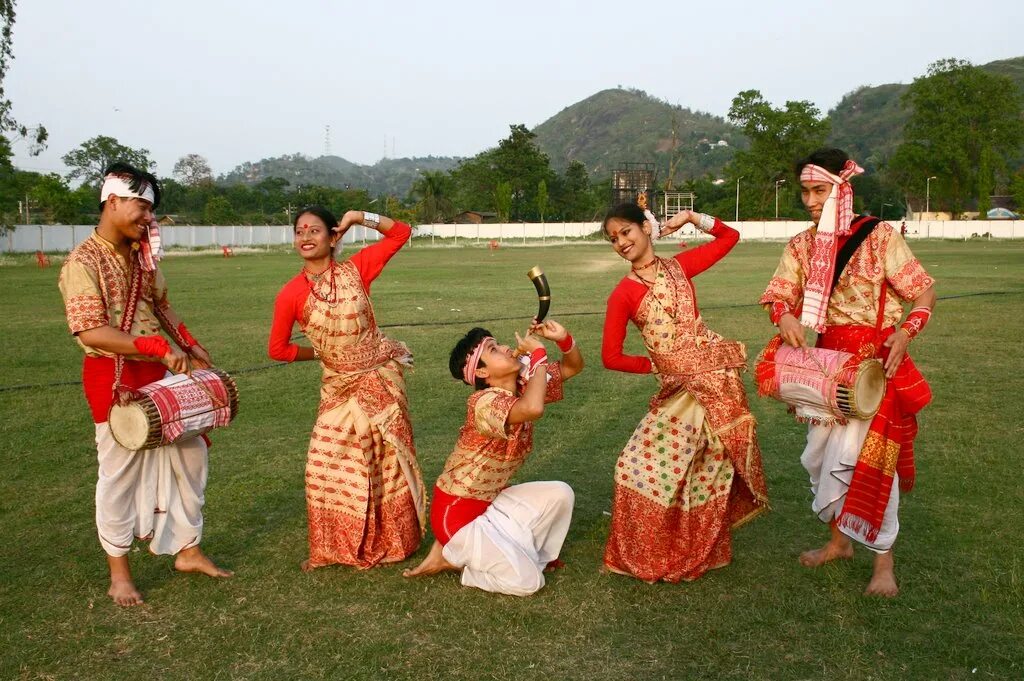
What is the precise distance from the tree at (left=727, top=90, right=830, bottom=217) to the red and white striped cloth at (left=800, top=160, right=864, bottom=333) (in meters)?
81.1

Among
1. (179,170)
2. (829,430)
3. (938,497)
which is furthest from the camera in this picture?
(179,170)

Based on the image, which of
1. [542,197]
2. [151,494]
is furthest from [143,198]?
[542,197]

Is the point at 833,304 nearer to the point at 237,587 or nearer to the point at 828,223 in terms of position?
the point at 828,223

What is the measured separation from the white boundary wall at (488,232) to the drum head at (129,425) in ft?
154

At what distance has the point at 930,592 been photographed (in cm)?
441

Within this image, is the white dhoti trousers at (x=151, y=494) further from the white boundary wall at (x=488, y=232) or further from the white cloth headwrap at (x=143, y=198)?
the white boundary wall at (x=488, y=232)

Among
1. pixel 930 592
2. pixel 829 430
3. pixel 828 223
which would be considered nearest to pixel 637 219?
pixel 828 223

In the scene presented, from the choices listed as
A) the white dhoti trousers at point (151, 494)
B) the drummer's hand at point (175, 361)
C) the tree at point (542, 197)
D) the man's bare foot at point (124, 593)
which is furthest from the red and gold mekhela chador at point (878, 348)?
the tree at point (542, 197)

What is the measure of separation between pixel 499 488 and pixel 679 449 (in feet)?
3.13

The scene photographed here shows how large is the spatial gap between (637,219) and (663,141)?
197 m

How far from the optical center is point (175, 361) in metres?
4.37

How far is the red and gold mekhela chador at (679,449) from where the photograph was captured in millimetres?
4574

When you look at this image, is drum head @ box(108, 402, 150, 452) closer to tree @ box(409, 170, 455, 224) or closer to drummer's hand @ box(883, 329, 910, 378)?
drummer's hand @ box(883, 329, 910, 378)

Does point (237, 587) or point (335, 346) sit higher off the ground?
point (335, 346)
